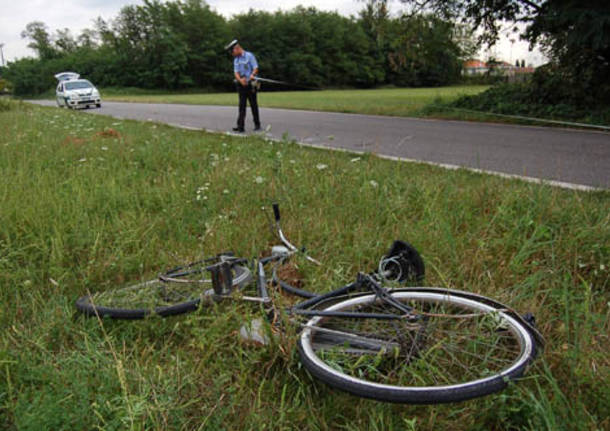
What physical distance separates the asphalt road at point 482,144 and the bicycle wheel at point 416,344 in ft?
10.6

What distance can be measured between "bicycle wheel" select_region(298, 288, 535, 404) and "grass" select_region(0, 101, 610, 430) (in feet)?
0.37

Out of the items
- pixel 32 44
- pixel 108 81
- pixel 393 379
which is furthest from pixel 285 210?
pixel 32 44

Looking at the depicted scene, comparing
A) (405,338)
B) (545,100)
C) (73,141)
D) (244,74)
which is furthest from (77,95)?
(405,338)

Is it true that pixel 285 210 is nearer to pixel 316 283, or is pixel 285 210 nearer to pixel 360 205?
pixel 360 205

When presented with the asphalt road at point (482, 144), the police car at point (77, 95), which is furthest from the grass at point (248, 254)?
the police car at point (77, 95)

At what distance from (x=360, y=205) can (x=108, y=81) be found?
71320mm

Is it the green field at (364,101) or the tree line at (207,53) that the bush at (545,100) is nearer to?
the green field at (364,101)

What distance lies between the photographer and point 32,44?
91438 mm

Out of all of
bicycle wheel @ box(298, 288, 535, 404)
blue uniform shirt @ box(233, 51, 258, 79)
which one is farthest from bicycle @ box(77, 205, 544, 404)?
blue uniform shirt @ box(233, 51, 258, 79)

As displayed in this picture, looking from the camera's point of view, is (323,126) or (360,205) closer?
(360,205)

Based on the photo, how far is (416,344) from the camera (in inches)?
71.9

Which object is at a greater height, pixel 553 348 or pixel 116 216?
pixel 116 216

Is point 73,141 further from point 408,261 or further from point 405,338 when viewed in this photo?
point 405,338

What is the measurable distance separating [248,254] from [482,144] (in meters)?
6.05
